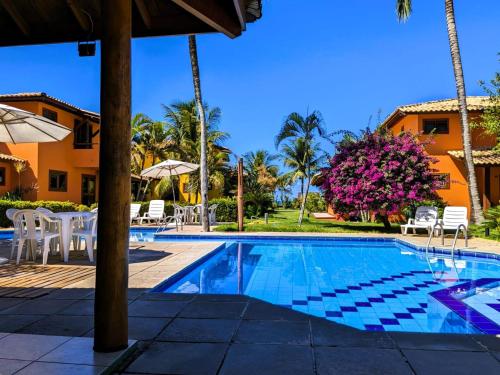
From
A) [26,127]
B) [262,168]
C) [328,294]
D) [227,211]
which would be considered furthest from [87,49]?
[262,168]

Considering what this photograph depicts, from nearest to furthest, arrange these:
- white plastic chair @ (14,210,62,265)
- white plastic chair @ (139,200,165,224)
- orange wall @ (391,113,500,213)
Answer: white plastic chair @ (14,210,62,265), white plastic chair @ (139,200,165,224), orange wall @ (391,113,500,213)

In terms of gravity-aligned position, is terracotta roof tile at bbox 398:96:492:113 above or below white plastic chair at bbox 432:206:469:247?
above

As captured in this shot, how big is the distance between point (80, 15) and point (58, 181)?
1928 cm

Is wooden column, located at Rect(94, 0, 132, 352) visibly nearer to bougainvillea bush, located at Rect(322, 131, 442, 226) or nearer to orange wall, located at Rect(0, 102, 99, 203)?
bougainvillea bush, located at Rect(322, 131, 442, 226)

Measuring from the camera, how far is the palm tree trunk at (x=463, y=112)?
14.5 m

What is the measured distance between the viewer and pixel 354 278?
25.0 ft

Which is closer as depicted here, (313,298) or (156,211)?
(313,298)

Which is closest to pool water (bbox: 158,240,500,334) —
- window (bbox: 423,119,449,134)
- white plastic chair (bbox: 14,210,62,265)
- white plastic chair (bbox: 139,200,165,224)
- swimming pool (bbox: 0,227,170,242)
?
white plastic chair (bbox: 14,210,62,265)

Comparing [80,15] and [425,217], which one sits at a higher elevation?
[80,15]

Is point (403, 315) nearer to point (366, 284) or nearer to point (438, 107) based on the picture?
point (366, 284)

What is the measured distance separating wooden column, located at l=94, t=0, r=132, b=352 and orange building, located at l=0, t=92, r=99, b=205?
747 inches

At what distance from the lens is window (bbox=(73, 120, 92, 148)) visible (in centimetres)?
2355

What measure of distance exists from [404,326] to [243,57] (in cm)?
3726

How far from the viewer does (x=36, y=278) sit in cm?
597
